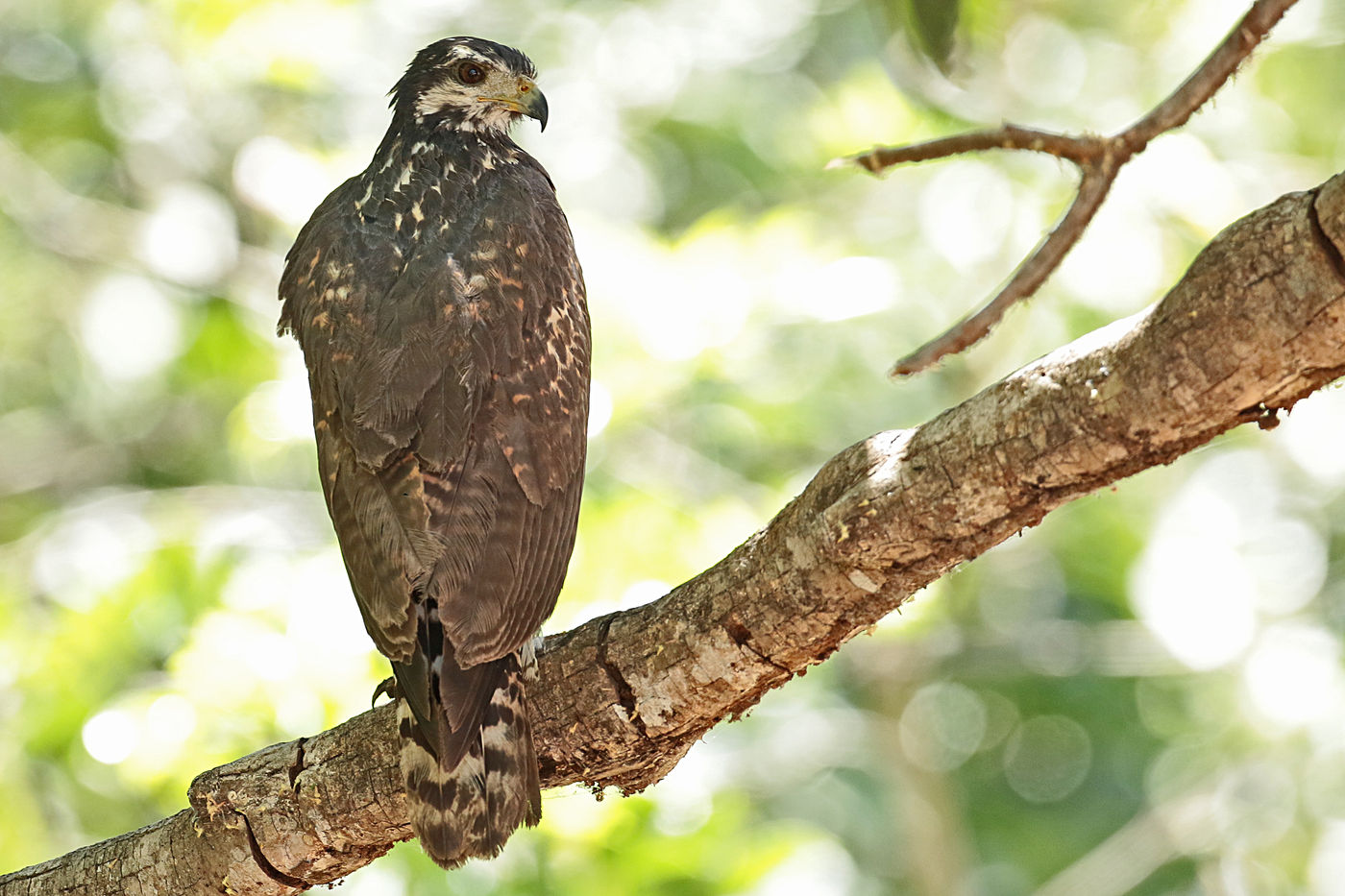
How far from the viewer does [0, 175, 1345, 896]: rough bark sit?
1.91 m

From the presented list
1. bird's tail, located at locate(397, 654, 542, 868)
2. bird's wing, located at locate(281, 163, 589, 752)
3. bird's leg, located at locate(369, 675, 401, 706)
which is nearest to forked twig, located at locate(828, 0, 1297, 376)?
bird's wing, located at locate(281, 163, 589, 752)

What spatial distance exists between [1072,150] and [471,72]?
1910mm

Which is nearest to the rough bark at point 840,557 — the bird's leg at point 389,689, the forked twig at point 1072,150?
the bird's leg at point 389,689

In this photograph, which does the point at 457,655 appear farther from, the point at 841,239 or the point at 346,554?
the point at 841,239

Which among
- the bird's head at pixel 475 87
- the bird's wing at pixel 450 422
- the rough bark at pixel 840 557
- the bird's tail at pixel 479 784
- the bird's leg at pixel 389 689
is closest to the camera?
the rough bark at pixel 840 557

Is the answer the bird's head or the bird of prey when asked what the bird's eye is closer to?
the bird's head

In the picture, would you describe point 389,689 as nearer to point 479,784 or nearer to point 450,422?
point 479,784

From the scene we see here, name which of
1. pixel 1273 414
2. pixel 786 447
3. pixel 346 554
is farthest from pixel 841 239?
pixel 1273 414

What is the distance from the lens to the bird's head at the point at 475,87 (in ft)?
12.8

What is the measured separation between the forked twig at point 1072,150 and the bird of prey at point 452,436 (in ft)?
2.80

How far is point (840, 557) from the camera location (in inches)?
93.9

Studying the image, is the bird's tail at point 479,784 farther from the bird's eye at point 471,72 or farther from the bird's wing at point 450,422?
the bird's eye at point 471,72

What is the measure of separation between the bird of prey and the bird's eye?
0.42 meters

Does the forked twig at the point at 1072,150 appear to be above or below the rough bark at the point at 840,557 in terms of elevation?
above
